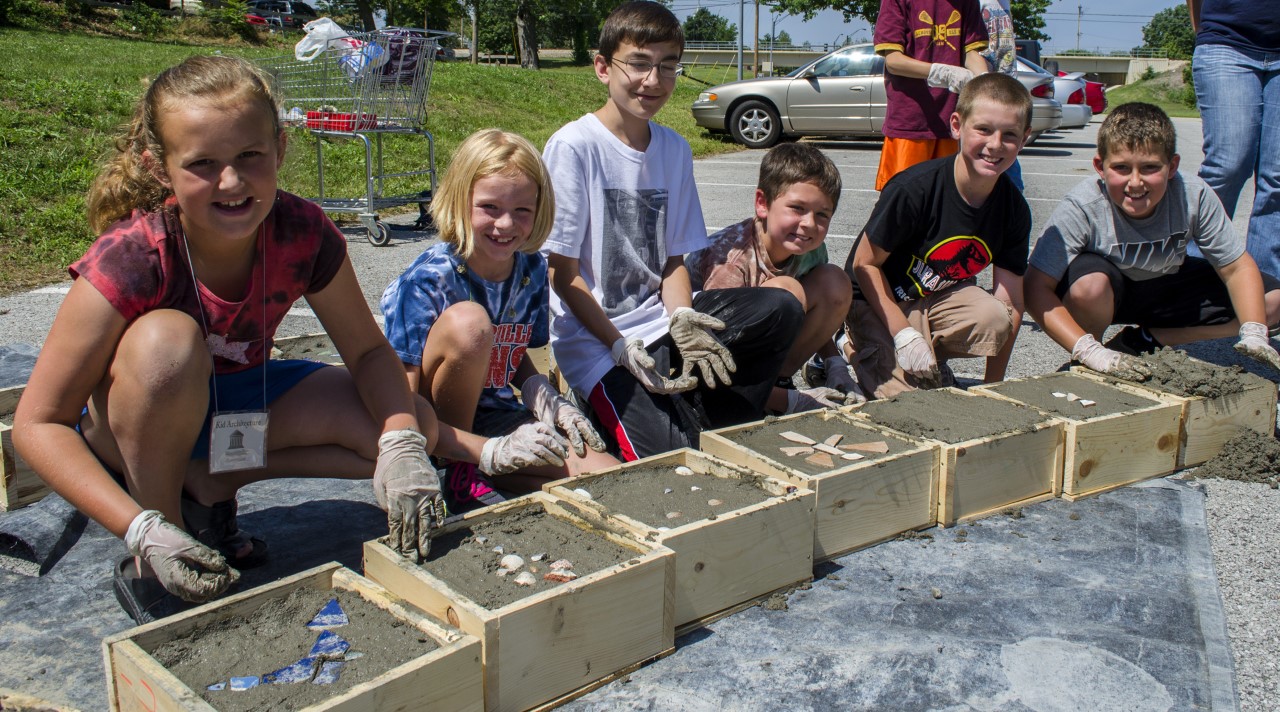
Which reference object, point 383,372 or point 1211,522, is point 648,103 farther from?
point 1211,522

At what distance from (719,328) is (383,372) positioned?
3.53ft

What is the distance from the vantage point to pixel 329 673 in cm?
166

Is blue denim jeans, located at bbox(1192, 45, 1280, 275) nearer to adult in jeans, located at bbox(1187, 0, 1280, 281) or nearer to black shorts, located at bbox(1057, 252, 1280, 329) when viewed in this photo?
adult in jeans, located at bbox(1187, 0, 1280, 281)

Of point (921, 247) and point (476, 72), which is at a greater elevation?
point (476, 72)

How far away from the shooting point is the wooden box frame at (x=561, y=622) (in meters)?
1.77

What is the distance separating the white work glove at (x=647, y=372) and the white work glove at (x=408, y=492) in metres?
0.83

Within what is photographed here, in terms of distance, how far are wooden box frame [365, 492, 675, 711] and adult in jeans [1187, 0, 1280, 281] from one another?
3.54m

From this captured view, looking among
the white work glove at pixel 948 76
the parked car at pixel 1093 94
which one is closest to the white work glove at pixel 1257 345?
the white work glove at pixel 948 76

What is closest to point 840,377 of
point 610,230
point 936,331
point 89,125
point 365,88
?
point 936,331

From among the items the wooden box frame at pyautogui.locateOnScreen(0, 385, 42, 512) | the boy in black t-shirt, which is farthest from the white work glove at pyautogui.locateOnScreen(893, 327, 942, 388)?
the wooden box frame at pyautogui.locateOnScreen(0, 385, 42, 512)

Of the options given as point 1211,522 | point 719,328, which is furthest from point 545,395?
point 1211,522

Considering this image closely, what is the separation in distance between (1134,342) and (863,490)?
7.15 feet

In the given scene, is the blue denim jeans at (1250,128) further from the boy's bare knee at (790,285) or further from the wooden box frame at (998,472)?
the boy's bare knee at (790,285)

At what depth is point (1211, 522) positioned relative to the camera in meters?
2.81
